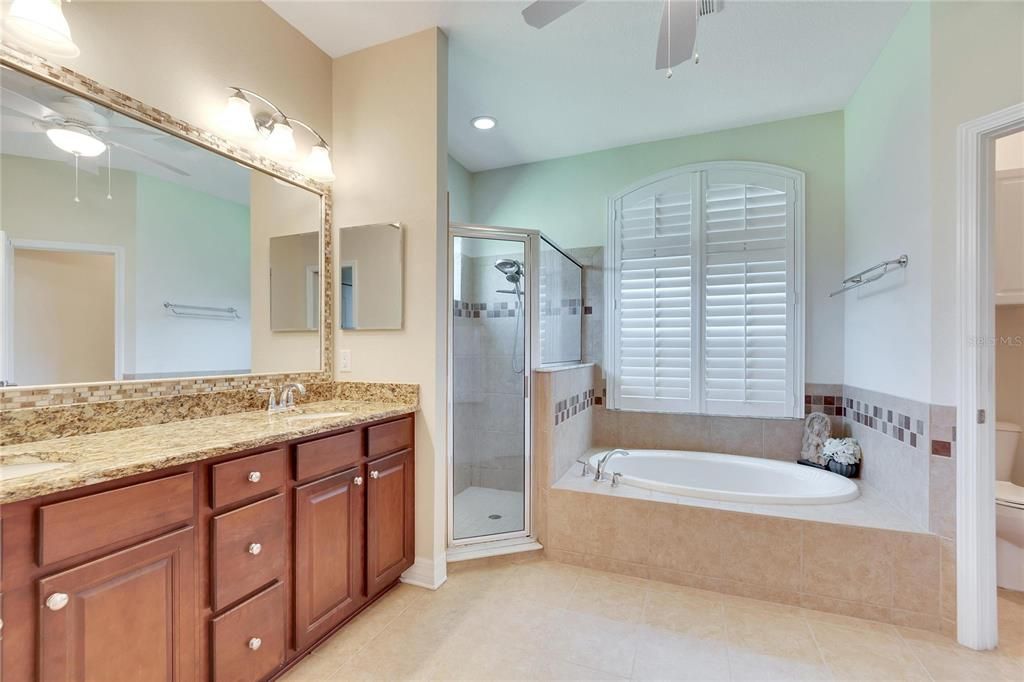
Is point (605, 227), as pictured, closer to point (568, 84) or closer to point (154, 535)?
point (568, 84)

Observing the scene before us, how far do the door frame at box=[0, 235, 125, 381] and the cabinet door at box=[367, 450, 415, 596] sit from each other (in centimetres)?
100

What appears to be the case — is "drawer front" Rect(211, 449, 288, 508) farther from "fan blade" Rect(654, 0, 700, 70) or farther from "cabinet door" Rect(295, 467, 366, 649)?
"fan blade" Rect(654, 0, 700, 70)

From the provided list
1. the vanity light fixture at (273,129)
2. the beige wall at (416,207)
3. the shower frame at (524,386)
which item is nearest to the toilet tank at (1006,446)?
the shower frame at (524,386)

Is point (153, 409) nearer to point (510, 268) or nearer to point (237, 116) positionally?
point (237, 116)

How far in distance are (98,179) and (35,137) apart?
17 centimetres

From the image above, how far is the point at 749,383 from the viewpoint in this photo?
118 inches

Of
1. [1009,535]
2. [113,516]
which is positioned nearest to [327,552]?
[113,516]

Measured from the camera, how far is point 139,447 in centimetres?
123

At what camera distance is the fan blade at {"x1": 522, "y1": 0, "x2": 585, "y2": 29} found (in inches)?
57.6

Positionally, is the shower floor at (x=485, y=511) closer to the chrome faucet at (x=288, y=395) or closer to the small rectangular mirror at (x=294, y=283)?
the chrome faucet at (x=288, y=395)

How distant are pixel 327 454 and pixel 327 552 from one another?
38 cm

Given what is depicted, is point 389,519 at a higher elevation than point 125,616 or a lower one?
lower

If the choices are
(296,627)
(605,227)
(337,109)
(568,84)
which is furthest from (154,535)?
(605,227)

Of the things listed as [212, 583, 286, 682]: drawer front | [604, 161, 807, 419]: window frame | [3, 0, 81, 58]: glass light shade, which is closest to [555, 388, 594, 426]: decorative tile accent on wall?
[604, 161, 807, 419]: window frame
